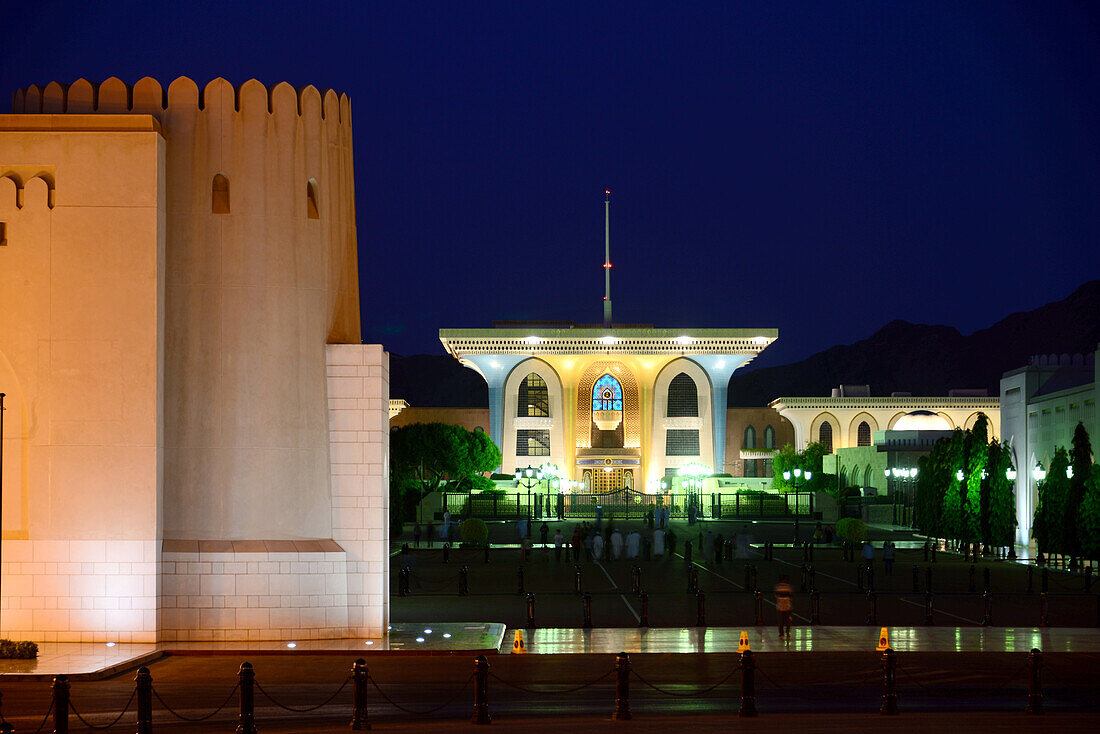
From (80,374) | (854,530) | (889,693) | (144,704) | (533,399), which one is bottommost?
(854,530)

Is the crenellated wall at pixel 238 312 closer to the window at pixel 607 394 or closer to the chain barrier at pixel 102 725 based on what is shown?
the chain barrier at pixel 102 725

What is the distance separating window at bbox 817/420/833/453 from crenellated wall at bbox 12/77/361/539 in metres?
76.0

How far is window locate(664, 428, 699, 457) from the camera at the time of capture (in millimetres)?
78688

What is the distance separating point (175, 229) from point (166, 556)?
4708 millimetres

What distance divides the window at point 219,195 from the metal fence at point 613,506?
36881 mm

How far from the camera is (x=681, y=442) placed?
79.1m

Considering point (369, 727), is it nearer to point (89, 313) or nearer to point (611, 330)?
point (89, 313)

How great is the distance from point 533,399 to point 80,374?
6262 centimetres

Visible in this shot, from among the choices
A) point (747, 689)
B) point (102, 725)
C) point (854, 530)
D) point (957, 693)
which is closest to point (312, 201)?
point (102, 725)

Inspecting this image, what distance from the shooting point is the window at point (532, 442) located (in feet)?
258

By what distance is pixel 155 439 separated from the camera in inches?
669

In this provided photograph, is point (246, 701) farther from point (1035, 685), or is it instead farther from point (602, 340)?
point (602, 340)

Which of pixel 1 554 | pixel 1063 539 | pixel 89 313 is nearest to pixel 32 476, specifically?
pixel 1 554

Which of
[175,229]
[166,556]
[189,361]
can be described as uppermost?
[175,229]
